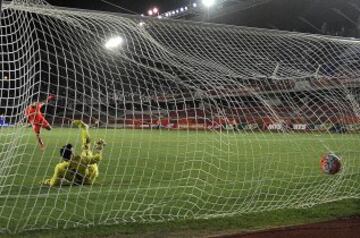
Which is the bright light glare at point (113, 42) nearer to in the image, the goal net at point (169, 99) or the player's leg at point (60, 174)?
the goal net at point (169, 99)

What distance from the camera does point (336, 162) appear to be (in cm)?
702

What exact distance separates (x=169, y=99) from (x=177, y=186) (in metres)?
1.25

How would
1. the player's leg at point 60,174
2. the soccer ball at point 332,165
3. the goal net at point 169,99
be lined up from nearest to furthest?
1. the goal net at point 169,99
2. the player's leg at point 60,174
3. the soccer ball at point 332,165

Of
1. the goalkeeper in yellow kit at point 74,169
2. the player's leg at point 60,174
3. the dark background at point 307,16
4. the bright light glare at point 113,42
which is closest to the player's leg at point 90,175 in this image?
the goalkeeper in yellow kit at point 74,169

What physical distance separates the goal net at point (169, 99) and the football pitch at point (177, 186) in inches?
1.0

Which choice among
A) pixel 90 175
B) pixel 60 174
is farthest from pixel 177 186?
pixel 60 174

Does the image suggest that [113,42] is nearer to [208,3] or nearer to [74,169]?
[74,169]

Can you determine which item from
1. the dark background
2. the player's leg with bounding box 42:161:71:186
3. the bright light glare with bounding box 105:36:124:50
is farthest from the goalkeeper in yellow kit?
the dark background

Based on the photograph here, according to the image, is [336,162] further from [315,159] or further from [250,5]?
[250,5]

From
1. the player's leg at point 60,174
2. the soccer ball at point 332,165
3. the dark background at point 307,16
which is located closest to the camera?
the player's leg at point 60,174

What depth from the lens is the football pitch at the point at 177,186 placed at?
543cm

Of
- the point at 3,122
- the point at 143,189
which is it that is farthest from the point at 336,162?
the point at 3,122

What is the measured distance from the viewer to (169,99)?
7488mm

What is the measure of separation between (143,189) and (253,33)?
257 cm
